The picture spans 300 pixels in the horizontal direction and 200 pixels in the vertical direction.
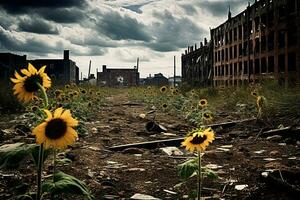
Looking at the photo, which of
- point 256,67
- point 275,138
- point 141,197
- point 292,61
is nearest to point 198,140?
point 141,197

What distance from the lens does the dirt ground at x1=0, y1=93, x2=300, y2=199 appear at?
349 cm

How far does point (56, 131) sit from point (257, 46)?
33002mm

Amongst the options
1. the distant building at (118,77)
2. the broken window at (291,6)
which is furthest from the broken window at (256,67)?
the distant building at (118,77)

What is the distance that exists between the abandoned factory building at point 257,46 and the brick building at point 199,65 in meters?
0.14

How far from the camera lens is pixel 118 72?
85812 mm

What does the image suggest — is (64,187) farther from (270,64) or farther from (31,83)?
(270,64)

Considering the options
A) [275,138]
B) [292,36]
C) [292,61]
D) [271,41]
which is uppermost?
[271,41]

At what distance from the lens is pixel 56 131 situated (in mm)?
2172

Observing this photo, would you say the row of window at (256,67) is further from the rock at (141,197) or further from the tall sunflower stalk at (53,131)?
the tall sunflower stalk at (53,131)

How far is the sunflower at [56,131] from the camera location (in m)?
2.11

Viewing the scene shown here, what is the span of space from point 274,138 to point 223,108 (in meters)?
7.34

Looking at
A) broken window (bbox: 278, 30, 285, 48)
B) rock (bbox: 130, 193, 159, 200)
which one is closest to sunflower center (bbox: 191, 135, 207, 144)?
rock (bbox: 130, 193, 159, 200)

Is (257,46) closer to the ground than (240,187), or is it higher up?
higher up

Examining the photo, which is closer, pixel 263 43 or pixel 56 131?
pixel 56 131
